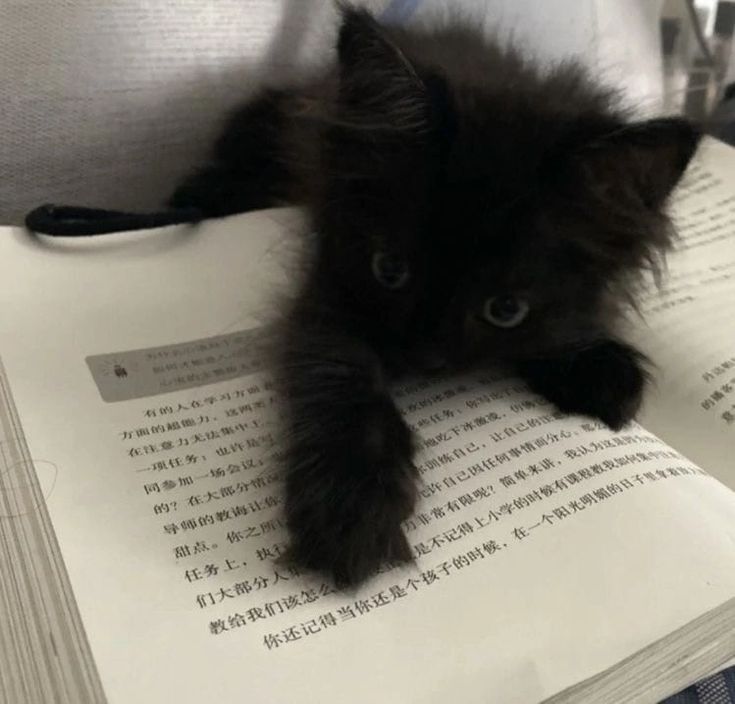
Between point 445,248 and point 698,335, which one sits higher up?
point 445,248

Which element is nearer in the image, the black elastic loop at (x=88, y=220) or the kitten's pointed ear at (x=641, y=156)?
the kitten's pointed ear at (x=641, y=156)

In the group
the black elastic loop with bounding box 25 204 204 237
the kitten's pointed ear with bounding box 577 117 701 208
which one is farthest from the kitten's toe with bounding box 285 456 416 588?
the black elastic loop with bounding box 25 204 204 237

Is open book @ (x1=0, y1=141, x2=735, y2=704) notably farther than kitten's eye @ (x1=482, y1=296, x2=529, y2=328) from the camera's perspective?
No

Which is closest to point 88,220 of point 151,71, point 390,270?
point 151,71

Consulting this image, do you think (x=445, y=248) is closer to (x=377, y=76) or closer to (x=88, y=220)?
(x=377, y=76)

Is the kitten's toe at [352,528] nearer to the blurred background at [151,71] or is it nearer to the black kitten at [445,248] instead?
the black kitten at [445,248]

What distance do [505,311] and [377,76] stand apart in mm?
211

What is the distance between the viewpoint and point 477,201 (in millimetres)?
667

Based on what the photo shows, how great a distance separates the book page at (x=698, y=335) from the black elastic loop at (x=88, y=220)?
1.62ft

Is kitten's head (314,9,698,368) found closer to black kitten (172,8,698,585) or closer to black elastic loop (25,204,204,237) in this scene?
black kitten (172,8,698,585)

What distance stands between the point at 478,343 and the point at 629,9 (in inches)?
30.8

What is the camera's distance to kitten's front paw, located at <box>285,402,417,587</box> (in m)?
0.55

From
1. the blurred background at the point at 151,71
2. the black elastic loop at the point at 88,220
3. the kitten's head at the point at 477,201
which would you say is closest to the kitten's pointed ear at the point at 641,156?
the kitten's head at the point at 477,201

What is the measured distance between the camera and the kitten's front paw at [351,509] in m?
0.55
